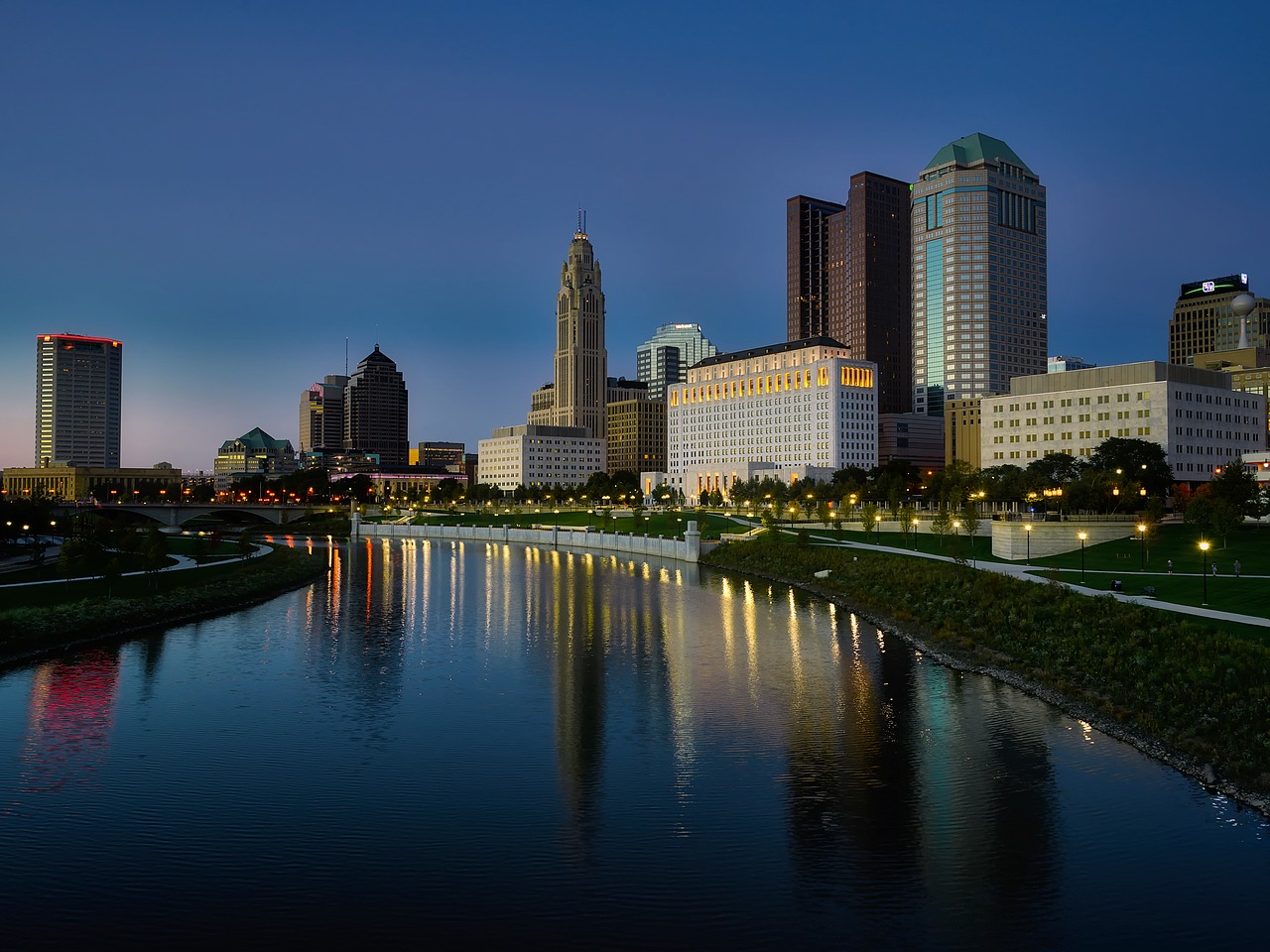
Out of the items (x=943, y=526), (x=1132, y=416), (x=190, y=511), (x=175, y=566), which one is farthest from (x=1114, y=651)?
(x=190, y=511)

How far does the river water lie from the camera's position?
1694 centimetres

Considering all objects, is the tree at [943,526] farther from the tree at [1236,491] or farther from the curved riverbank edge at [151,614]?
the curved riverbank edge at [151,614]

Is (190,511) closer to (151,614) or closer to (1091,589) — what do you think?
(151,614)

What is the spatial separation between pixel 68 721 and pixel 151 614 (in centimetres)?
2251

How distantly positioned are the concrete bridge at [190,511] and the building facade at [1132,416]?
421ft

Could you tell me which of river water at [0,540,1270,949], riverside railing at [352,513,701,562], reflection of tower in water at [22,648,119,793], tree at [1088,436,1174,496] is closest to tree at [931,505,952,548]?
riverside railing at [352,513,701,562]

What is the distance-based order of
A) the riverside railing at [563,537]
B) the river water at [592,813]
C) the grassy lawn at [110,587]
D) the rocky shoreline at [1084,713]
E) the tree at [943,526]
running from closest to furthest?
the river water at [592,813]
the rocky shoreline at [1084,713]
the grassy lawn at [110,587]
the tree at [943,526]
the riverside railing at [563,537]

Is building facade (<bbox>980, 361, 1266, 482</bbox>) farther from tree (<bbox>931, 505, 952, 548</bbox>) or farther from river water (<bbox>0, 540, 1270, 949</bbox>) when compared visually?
river water (<bbox>0, 540, 1270, 949</bbox>)

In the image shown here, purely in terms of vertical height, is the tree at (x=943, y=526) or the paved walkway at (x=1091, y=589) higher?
the tree at (x=943, y=526)

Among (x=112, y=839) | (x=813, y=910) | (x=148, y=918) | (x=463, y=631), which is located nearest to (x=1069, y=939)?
(x=813, y=910)

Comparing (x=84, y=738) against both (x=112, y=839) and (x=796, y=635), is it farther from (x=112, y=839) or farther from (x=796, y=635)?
(x=796, y=635)

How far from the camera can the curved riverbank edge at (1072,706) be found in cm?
2334

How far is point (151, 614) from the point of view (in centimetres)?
5147

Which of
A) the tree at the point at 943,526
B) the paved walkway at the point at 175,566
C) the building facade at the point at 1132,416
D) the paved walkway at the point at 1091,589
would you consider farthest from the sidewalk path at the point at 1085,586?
the building facade at the point at 1132,416
